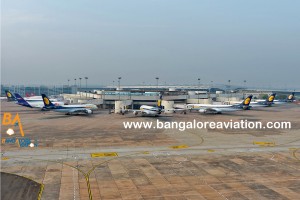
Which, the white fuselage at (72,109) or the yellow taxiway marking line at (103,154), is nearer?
the yellow taxiway marking line at (103,154)

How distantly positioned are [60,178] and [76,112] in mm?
71971

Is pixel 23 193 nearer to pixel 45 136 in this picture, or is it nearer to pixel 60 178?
pixel 60 178

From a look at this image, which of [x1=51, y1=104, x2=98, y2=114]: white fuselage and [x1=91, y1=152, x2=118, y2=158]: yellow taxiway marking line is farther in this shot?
[x1=51, y1=104, x2=98, y2=114]: white fuselage

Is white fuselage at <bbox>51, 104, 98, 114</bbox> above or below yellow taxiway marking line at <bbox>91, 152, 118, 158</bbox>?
above

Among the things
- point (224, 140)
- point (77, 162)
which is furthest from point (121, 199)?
point (224, 140)

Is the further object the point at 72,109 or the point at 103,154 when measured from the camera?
the point at 72,109

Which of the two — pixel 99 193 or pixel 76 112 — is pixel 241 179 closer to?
pixel 99 193

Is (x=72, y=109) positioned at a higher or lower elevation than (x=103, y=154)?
higher

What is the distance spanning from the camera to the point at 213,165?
137 ft

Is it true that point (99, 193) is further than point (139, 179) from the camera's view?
No

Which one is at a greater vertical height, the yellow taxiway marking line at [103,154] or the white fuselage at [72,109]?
the white fuselage at [72,109]

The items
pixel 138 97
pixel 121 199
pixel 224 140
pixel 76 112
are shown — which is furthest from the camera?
pixel 138 97

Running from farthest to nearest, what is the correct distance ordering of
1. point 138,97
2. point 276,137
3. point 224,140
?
point 138,97, point 276,137, point 224,140

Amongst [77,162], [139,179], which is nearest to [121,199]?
[139,179]
